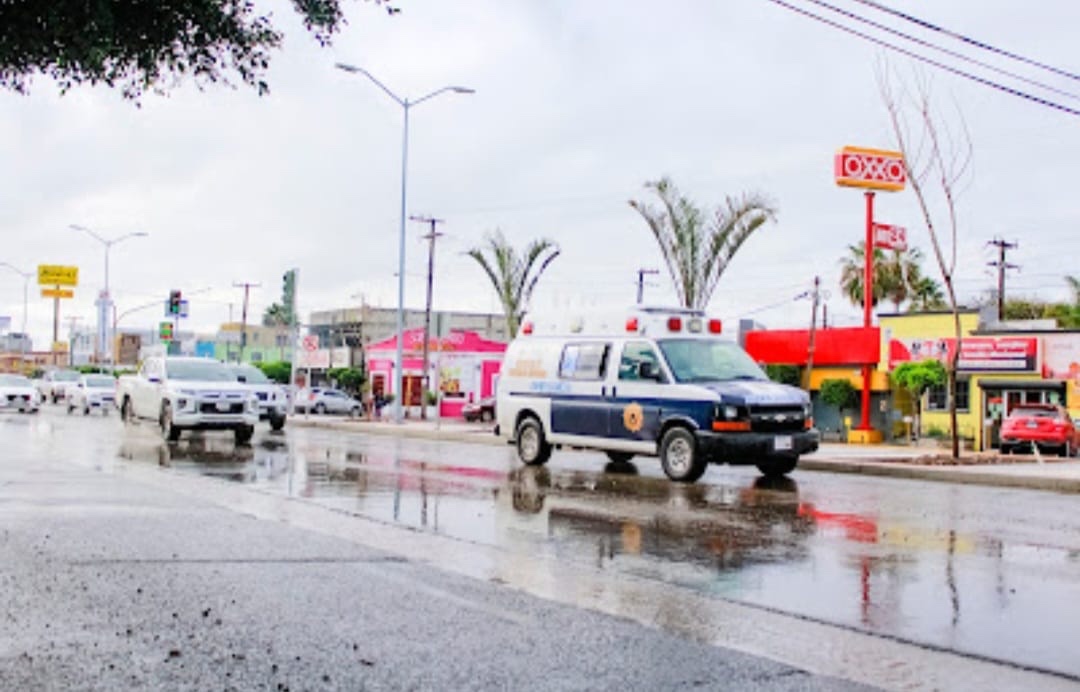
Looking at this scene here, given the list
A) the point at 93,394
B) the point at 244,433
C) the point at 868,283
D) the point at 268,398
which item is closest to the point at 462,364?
the point at 93,394

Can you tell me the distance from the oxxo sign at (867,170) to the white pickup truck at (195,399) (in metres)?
24.6

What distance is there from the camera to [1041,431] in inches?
1244

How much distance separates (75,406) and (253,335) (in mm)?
86795

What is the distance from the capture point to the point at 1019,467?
2092 cm

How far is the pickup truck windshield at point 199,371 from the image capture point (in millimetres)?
24219

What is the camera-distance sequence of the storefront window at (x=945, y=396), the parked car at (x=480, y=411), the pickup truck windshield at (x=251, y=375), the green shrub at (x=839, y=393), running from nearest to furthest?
1. the pickup truck windshield at (x=251, y=375)
2. the storefront window at (x=945, y=396)
3. the green shrub at (x=839, y=393)
4. the parked car at (x=480, y=411)

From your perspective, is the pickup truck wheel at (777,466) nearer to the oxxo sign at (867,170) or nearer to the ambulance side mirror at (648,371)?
the ambulance side mirror at (648,371)

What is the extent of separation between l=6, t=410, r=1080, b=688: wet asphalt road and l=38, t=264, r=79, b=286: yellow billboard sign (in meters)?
66.8

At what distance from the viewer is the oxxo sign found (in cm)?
4100

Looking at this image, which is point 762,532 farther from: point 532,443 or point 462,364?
point 462,364

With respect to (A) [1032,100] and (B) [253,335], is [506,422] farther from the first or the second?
(B) [253,335]

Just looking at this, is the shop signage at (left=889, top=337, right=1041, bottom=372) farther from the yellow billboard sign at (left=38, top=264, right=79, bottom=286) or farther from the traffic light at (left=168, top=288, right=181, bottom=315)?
the yellow billboard sign at (left=38, top=264, right=79, bottom=286)

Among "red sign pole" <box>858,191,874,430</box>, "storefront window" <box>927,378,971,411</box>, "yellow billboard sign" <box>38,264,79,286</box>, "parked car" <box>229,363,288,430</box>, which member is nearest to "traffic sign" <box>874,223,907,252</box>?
"red sign pole" <box>858,191,874,430</box>

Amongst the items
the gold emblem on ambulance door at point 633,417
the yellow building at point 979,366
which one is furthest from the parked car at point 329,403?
the gold emblem on ambulance door at point 633,417
